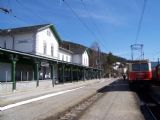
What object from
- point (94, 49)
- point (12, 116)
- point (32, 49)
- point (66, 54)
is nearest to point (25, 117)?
point (12, 116)

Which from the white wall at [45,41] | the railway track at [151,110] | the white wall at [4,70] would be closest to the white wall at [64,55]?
the white wall at [45,41]

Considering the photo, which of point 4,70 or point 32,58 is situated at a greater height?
point 32,58

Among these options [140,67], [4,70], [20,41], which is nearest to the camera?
[140,67]

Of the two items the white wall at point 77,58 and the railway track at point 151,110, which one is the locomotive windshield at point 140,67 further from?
the white wall at point 77,58

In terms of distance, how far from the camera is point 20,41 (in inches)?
1656

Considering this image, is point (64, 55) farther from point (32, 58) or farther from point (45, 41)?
point (32, 58)

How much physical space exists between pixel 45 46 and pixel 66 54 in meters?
19.1

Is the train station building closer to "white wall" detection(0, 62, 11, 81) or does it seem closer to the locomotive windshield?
"white wall" detection(0, 62, 11, 81)

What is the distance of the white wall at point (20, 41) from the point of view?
4125 centimetres

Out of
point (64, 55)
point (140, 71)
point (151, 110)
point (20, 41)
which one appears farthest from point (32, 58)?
point (64, 55)

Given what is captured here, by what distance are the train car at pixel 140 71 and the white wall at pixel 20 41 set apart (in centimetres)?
1665

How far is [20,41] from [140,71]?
775 inches

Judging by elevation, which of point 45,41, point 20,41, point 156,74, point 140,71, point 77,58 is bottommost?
point 156,74

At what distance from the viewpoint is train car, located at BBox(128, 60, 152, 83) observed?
94.5 ft
